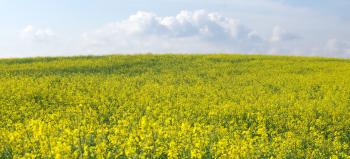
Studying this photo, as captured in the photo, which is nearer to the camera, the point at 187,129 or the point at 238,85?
the point at 187,129

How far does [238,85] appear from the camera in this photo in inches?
1091

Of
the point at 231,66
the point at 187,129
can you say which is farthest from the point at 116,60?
the point at 187,129

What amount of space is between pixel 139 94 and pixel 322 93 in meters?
9.70

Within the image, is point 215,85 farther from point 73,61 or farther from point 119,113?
point 73,61

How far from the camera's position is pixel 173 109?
18.8m

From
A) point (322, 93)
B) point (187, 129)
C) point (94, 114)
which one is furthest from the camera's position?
point (322, 93)

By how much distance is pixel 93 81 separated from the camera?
27828mm

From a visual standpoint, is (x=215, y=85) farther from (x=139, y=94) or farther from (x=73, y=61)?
(x=73, y=61)

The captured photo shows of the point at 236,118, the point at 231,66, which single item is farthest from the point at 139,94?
the point at 231,66

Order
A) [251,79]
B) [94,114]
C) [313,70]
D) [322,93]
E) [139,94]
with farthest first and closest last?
[313,70] → [251,79] → [322,93] → [139,94] → [94,114]

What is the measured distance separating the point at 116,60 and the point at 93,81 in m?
11.4

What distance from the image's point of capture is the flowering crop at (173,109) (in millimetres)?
11703

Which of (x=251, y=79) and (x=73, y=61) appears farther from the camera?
(x=73, y=61)

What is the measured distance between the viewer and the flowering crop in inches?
461
